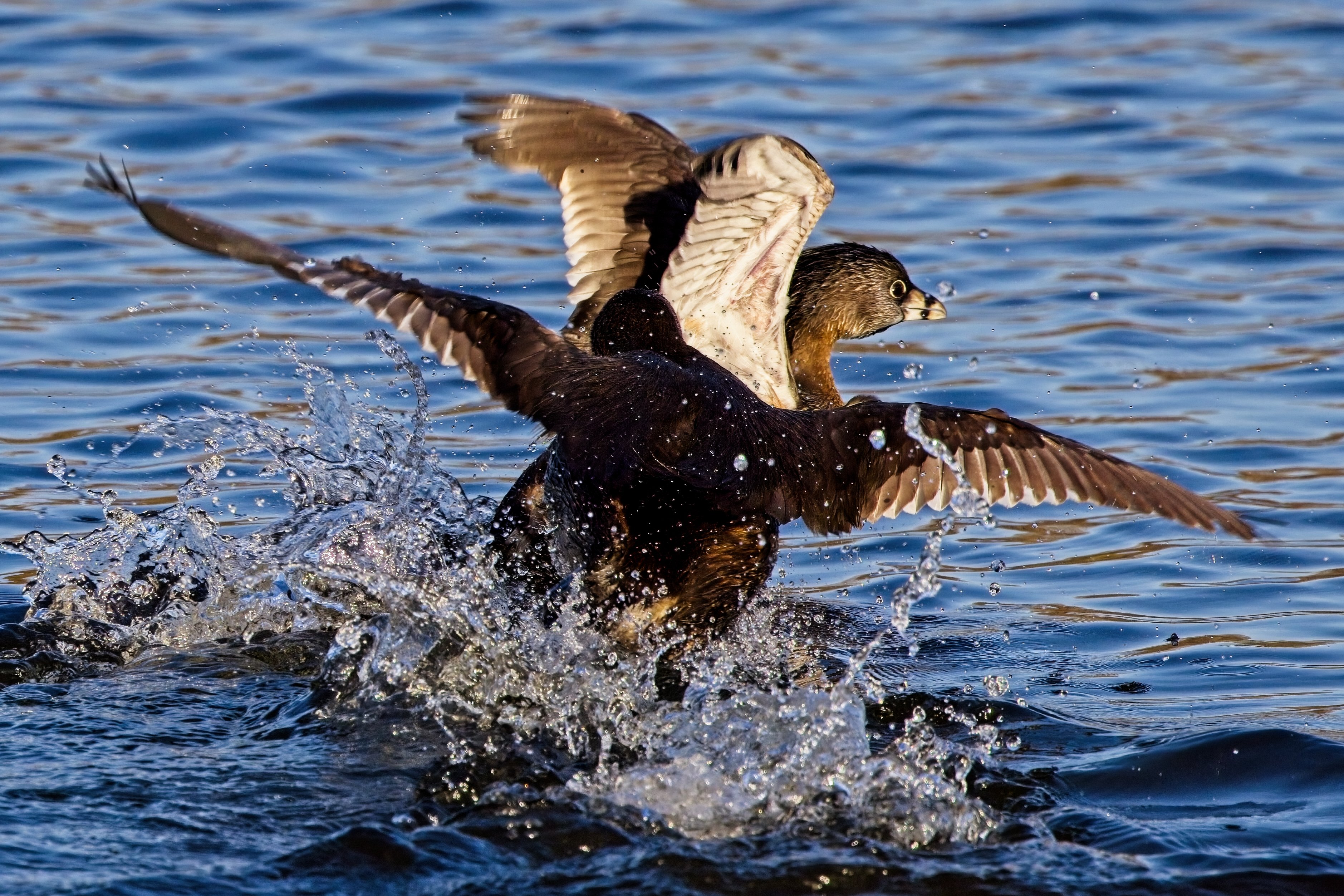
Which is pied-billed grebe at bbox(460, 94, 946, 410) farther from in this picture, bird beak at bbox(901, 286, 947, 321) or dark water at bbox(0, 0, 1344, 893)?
dark water at bbox(0, 0, 1344, 893)

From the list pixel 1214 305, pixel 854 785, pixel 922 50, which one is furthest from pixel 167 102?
pixel 854 785

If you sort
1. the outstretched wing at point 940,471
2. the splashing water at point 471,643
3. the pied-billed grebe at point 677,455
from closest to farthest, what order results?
the splashing water at point 471,643 → the pied-billed grebe at point 677,455 → the outstretched wing at point 940,471

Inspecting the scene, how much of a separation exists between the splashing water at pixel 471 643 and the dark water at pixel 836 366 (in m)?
0.09

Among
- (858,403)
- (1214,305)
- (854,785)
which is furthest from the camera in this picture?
(1214,305)

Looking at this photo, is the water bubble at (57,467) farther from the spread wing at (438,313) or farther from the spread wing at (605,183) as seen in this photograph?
the spread wing at (605,183)

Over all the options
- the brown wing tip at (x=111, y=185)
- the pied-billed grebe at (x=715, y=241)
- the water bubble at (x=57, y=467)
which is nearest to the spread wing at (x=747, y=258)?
the pied-billed grebe at (x=715, y=241)

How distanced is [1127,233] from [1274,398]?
2.12 meters

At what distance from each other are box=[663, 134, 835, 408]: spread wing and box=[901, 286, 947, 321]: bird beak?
1027mm

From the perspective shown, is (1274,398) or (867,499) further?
(1274,398)

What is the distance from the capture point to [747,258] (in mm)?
5703

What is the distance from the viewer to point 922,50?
1230 cm

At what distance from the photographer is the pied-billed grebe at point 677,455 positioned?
4215mm

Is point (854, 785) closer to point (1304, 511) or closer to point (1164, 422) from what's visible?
Answer: point (1304, 511)

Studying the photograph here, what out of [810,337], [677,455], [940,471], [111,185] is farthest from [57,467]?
[940,471]
